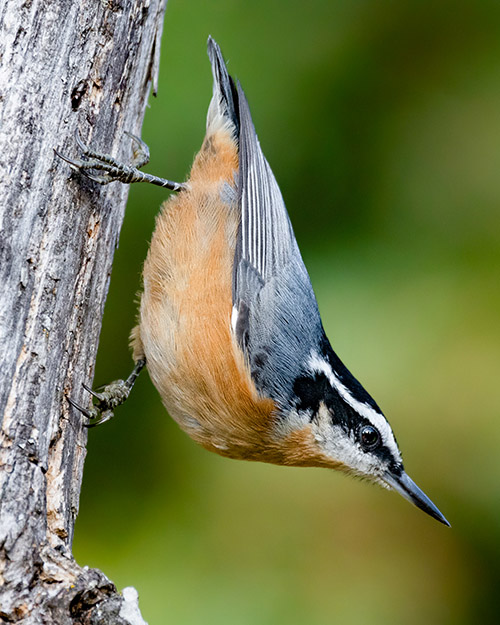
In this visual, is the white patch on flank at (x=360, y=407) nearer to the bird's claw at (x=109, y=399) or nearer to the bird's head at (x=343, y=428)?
the bird's head at (x=343, y=428)

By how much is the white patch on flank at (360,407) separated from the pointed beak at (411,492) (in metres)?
0.07

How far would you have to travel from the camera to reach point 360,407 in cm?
271

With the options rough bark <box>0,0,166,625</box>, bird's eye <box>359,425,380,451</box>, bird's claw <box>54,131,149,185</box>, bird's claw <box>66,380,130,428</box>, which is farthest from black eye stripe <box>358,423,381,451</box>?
bird's claw <box>54,131,149,185</box>

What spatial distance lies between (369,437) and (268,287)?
2.25 ft

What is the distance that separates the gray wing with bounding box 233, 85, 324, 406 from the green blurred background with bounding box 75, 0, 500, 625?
8 centimetres

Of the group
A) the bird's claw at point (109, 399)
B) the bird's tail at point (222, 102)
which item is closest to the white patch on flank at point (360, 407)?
the bird's claw at point (109, 399)

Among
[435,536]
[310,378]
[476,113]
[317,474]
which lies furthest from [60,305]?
[476,113]

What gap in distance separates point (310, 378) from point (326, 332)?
0.60 ft

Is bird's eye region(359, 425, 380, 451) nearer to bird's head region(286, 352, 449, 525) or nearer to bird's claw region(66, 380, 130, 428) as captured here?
bird's head region(286, 352, 449, 525)

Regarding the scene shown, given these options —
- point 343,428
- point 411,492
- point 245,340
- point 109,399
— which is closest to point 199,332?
point 245,340

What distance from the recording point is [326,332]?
2777 millimetres

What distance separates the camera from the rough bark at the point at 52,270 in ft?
5.30

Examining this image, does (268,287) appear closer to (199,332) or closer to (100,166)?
(199,332)

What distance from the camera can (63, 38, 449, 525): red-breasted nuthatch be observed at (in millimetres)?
2580
